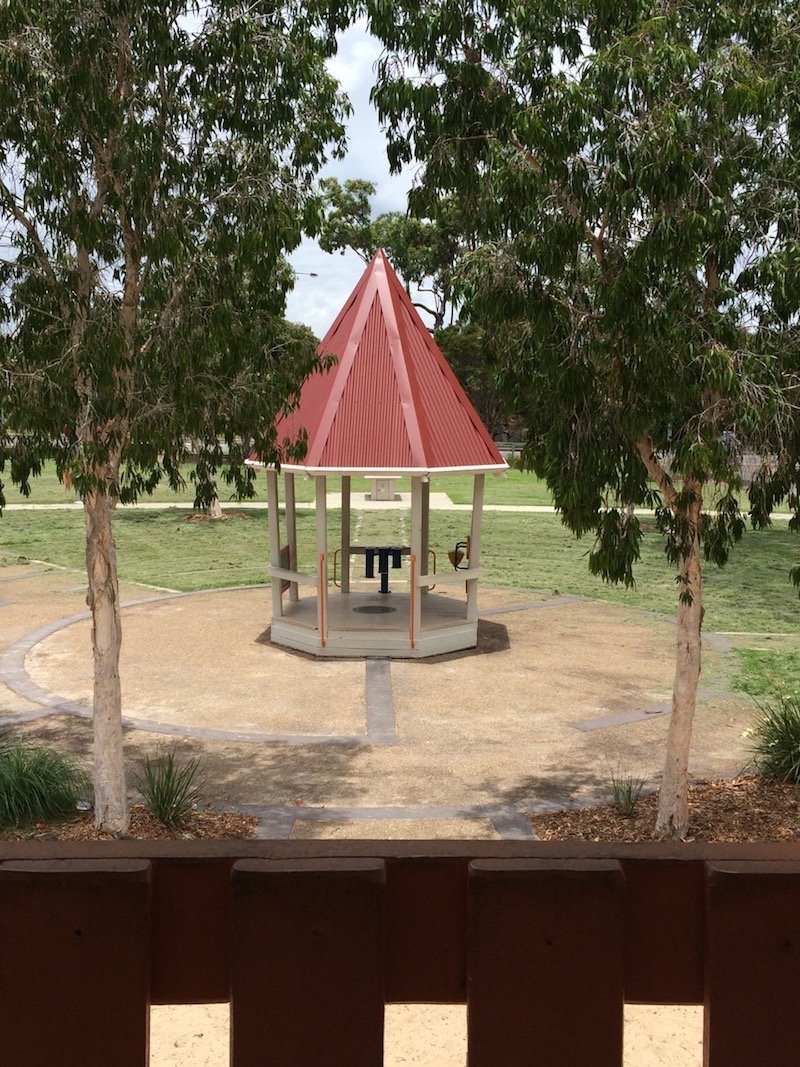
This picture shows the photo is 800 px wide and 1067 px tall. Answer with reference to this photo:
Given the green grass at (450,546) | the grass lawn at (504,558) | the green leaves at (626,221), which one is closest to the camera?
the green leaves at (626,221)

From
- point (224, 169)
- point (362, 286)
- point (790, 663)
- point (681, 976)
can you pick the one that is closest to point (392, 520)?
point (362, 286)

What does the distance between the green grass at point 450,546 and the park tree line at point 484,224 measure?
10.3 metres

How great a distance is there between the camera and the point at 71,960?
1.23 m

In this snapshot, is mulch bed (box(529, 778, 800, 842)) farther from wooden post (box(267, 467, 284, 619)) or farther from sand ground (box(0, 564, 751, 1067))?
wooden post (box(267, 467, 284, 619))

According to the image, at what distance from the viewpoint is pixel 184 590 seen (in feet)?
64.0

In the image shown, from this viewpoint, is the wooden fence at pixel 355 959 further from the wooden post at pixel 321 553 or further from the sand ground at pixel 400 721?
the wooden post at pixel 321 553

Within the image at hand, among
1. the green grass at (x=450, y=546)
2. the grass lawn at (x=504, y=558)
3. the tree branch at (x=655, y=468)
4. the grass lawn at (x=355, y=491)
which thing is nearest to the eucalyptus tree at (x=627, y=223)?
the tree branch at (x=655, y=468)

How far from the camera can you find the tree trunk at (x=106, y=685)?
8.12 m

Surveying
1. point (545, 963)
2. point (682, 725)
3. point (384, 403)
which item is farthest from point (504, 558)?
point (545, 963)

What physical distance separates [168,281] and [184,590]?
1238 centimetres

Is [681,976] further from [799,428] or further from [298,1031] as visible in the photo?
[799,428]

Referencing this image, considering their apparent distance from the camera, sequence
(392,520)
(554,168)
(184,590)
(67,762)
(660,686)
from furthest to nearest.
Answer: (392,520) → (184,590) → (660,686) → (67,762) → (554,168)

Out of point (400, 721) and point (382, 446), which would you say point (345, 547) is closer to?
point (382, 446)

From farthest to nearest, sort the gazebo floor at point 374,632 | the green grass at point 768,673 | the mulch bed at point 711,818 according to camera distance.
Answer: the gazebo floor at point 374,632 < the green grass at point 768,673 < the mulch bed at point 711,818
